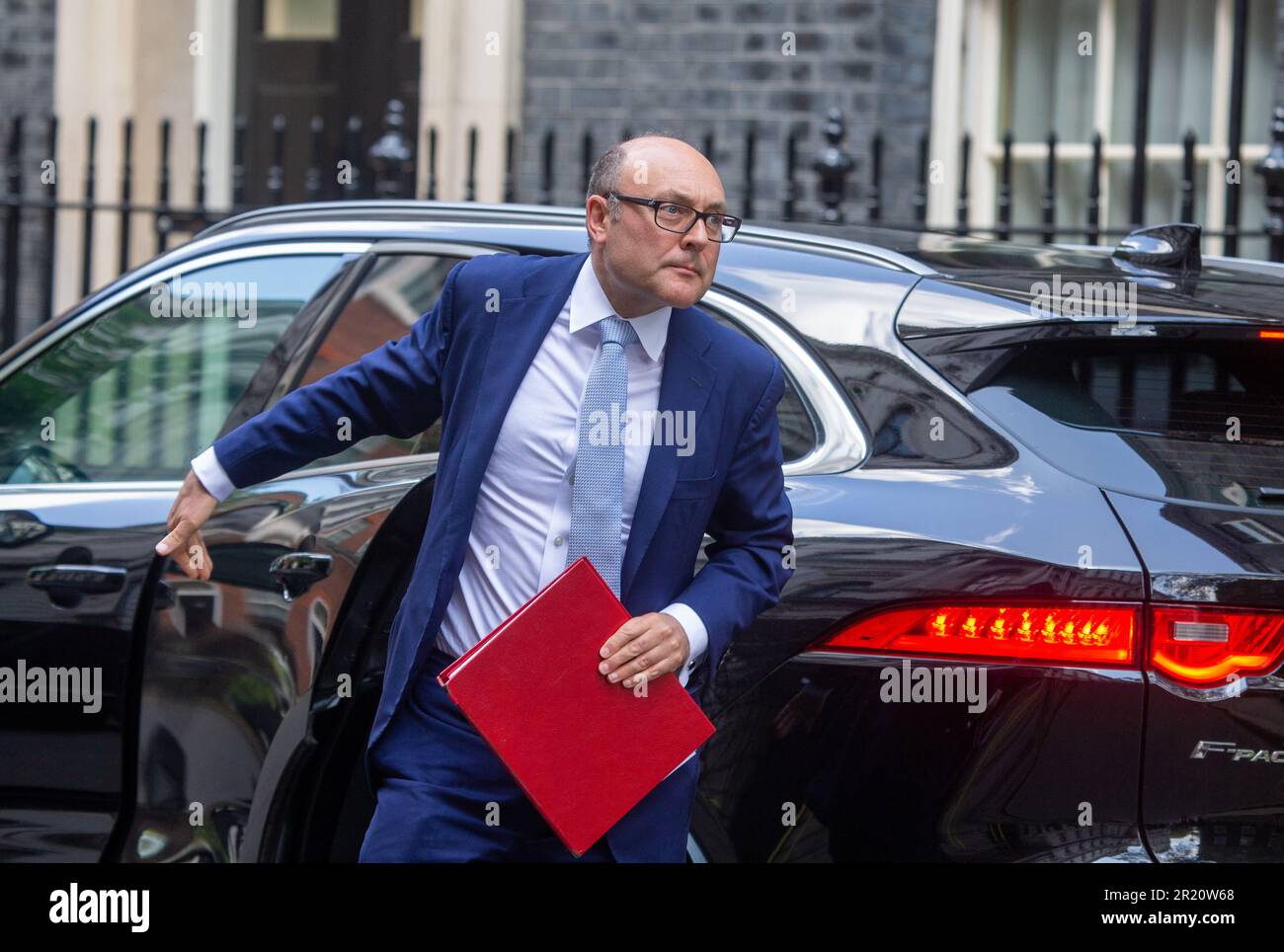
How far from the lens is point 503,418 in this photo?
269 centimetres

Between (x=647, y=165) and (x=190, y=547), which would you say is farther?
(x=190, y=547)

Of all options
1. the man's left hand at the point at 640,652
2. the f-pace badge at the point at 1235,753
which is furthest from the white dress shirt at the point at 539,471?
the f-pace badge at the point at 1235,753

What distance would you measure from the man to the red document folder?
0.29 ft

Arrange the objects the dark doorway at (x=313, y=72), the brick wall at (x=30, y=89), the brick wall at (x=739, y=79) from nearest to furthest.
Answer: the brick wall at (x=739, y=79) → the brick wall at (x=30, y=89) → the dark doorway at (x=313, y=72)

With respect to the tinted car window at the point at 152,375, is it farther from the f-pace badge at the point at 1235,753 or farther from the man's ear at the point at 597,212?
the f-pace badge at the point at 1235,753

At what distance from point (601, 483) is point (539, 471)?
121mm

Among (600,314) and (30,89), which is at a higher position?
(30,89)

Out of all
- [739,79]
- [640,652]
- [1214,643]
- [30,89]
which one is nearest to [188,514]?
[640,652]

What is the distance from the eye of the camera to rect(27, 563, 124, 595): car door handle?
12.0ft

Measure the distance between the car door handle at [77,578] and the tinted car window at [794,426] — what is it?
4.75 feet

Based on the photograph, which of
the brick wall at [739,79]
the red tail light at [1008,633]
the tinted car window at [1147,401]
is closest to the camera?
the red tail light at [1008,633]

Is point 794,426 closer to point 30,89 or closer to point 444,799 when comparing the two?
point 444,799

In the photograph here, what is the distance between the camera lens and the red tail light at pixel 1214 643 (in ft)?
8.94
